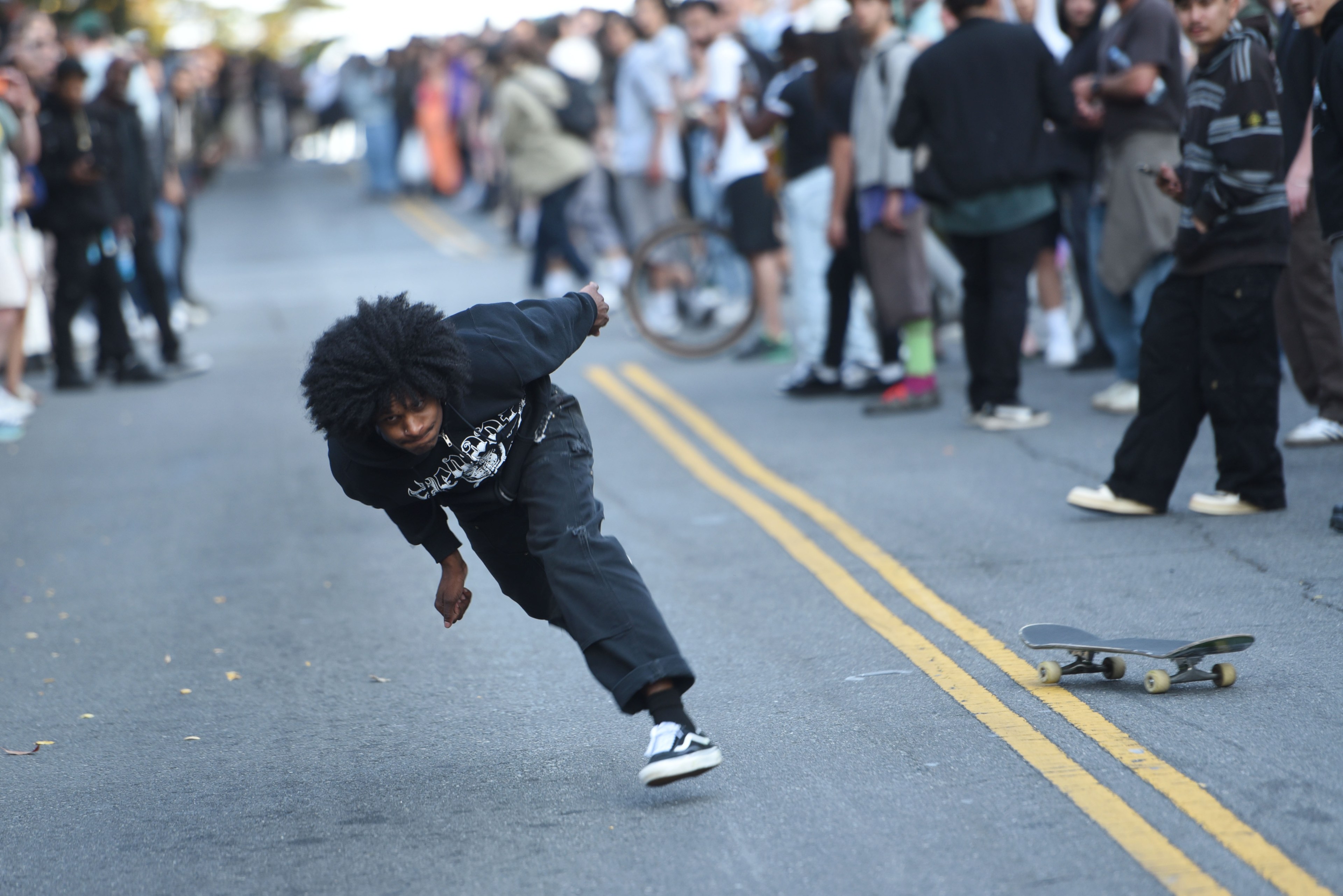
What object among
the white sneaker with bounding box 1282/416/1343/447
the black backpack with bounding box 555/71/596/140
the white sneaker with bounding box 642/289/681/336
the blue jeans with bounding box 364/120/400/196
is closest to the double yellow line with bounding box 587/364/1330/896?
the white sneaker with bounding box 1282/416/1343/447

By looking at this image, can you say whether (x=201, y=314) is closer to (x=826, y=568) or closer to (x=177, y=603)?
(x=177, y=603)

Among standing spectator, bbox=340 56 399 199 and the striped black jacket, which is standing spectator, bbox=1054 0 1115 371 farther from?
standing spectator, bbox=340 56 399 199

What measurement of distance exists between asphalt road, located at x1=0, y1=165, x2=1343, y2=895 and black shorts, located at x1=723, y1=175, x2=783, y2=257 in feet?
7.26

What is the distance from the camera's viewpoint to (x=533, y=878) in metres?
3.90

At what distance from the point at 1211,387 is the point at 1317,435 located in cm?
161

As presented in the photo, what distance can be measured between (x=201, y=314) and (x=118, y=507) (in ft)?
29.4

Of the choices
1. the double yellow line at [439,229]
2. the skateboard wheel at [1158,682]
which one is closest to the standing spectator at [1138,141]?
the skateboard wheel at [1158,682]

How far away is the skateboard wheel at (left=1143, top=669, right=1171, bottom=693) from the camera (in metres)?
4.82

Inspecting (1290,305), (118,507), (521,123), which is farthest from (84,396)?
(1290,305)

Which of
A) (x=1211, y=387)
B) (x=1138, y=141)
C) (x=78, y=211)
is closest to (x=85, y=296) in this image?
(x=78, y=211)

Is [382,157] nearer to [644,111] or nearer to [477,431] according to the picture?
[644,111]

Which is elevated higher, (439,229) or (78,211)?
(78,211)

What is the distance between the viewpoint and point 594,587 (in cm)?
432

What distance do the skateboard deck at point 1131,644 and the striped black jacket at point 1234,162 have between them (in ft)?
6.90
